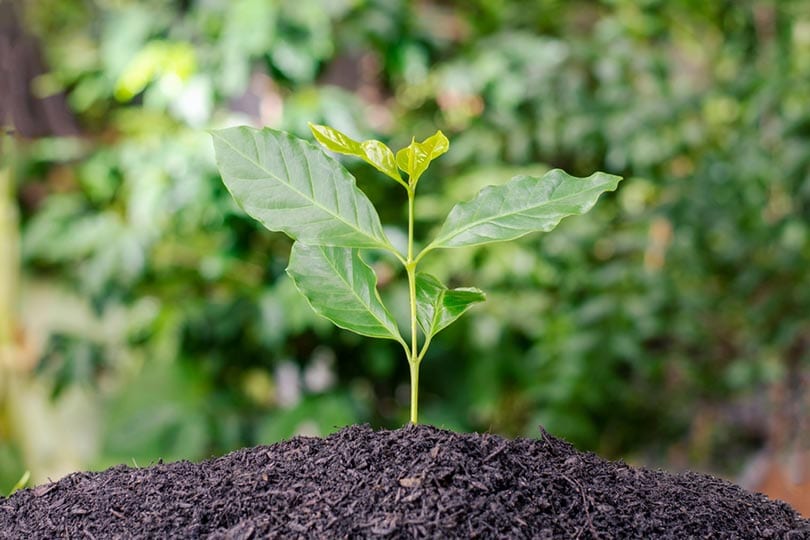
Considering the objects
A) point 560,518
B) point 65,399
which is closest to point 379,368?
point 65,399

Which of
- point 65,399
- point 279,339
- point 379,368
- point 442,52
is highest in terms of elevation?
point 442,52

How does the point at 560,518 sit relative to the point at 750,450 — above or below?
above

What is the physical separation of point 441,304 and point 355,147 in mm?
157

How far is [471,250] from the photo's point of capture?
242 centimetres

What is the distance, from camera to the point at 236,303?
2.30m

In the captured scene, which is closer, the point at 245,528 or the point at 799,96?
the point at 245,528

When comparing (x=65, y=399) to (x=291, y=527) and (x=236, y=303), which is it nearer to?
(x=236, y=303)

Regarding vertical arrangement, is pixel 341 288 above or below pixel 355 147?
below

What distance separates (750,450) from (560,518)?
2.51 metres

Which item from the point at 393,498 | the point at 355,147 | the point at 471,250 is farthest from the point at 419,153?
the point at 471,250

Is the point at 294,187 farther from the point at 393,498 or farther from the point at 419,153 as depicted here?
the point at 393,498

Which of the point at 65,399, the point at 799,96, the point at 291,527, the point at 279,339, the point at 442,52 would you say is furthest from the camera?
the point at 65,399

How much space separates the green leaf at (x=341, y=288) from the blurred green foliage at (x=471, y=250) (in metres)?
1.36

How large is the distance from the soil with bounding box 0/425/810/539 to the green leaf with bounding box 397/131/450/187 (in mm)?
220
